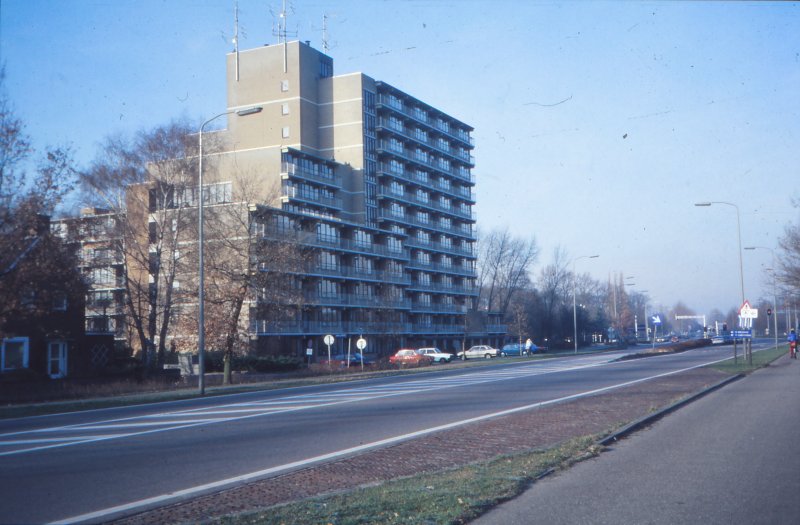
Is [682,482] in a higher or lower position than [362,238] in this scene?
lower

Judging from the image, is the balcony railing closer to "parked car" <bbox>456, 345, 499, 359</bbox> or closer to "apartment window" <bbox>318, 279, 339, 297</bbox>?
"apartment window" <bbox>318, 279, 339, 297</bbox>

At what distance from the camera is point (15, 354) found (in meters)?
35.8

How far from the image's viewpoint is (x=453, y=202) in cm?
10006

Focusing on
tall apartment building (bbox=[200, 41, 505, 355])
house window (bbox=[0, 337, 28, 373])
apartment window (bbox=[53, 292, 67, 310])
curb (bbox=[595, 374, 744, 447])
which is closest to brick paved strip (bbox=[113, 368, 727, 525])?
curb (bbox=[595, 374, 744, 447])

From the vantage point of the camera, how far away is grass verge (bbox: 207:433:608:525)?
6027mm

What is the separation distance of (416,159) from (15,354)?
62812mm

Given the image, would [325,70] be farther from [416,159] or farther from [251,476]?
[251,476]

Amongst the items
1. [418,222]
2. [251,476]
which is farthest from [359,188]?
[251,476]

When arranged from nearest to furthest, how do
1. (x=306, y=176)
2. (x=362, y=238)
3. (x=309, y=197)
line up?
(x=306, y=176) → (x=309, y=197) → (x=362, y=238)

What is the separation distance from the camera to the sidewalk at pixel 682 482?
612 cm

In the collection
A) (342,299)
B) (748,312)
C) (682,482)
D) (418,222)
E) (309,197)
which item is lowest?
(682,482)

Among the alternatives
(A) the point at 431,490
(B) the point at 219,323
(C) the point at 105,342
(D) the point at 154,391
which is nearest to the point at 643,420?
(A) the point at 431,490

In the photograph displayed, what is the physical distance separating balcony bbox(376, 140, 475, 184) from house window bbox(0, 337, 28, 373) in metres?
54.2

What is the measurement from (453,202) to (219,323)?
71665 millimetres
